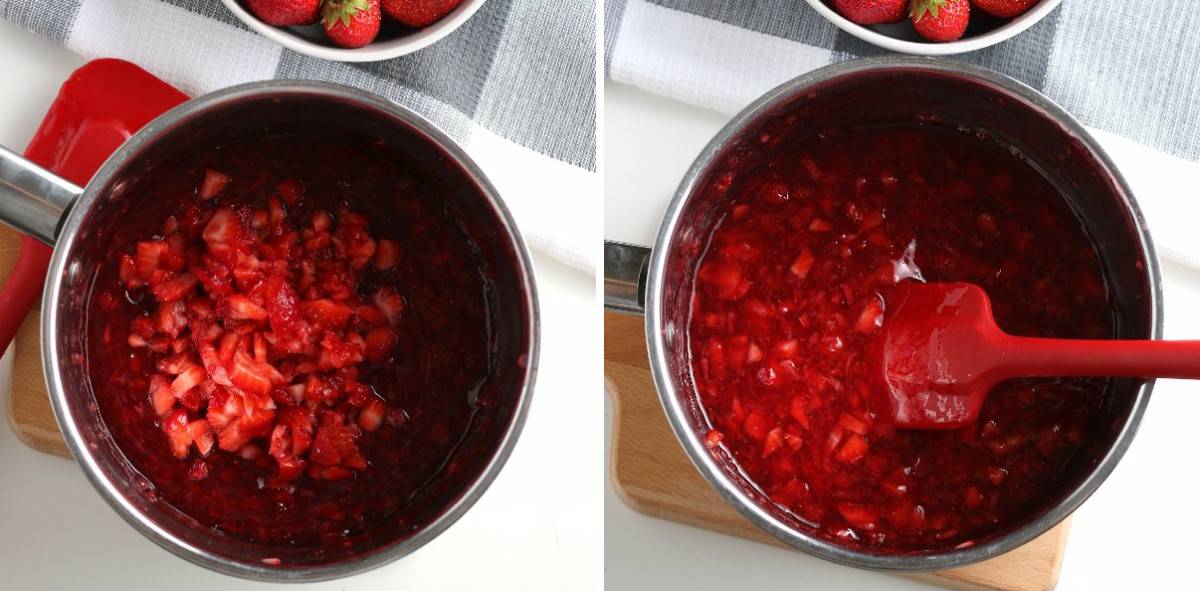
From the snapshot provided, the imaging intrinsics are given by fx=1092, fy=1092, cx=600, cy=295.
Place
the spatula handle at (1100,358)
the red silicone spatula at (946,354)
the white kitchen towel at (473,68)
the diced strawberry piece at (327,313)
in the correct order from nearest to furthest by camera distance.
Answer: the spatula handle at (1100,358), the red silicone spatula at (946,354), the diced strawberry piece at (327,313), the white kitchen towel at (473,68)

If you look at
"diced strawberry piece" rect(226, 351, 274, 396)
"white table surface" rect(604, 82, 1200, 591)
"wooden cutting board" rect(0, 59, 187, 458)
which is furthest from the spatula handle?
"wooden cutting board" rect(0, 59, 187, 458)

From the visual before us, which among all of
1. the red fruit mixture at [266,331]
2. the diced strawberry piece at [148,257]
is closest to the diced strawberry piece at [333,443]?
the red fruit mixture at [266,331]

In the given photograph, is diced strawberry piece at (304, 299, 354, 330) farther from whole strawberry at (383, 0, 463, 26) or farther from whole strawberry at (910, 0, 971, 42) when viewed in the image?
whole strawberry at (910, 0, 971, 42)

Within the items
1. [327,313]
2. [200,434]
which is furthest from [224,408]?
[327,313]

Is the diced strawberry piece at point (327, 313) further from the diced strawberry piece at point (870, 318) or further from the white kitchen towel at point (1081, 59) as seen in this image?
the diced strawberry piece at point (870, 318)

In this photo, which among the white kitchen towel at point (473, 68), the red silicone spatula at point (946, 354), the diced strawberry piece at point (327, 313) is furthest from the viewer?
the white kitchen towel at point (473, 68)
